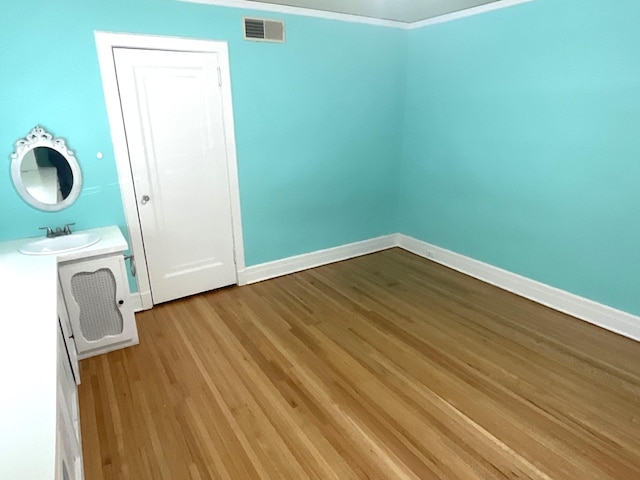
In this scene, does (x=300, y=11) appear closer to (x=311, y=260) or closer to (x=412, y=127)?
(x=412, y=127)

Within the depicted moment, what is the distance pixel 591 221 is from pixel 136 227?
11.3 ft

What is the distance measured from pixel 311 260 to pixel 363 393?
1903 millimetres

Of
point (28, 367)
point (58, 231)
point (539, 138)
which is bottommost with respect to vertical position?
point (28, 367)

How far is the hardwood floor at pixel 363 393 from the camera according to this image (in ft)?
5.86

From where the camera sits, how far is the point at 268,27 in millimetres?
3104

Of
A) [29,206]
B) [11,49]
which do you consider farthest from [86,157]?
[11,49]

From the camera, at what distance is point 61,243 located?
2562 mm

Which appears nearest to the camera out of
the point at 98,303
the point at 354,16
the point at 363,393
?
the point at 363,393

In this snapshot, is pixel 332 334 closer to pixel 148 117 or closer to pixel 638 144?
pixel 148 117

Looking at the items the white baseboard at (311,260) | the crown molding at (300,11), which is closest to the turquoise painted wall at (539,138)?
the crown molding at (300,11)

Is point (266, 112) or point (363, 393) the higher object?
point (266, 112)

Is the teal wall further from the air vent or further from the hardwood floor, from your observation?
the hardwood floor

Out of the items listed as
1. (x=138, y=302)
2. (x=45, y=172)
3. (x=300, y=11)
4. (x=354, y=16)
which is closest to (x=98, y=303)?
(x=138, y=302)

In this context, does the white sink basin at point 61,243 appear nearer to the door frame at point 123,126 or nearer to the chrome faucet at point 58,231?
the chrome faucet at point 58,231
